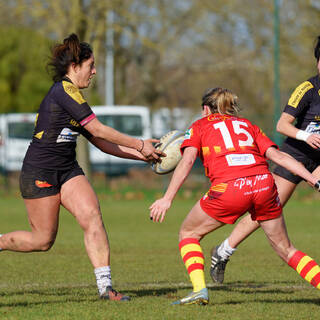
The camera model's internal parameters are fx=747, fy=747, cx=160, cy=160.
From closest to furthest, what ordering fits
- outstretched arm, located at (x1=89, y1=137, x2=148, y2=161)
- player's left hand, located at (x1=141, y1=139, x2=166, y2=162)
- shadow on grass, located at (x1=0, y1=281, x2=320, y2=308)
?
1. shadow on grass, located at (x1=0, y1=281, x2=320, y2=308)
2. player's left hand, located at (x1=141, y1=139, x2=166, y2=162)
3. outstretched arm, located at (x1=89, y1=137, x2=148, y2=161)

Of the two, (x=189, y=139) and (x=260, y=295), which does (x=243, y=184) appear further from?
(x=260, y=295)

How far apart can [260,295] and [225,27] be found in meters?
24.1

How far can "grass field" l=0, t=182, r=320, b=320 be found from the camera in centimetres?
604

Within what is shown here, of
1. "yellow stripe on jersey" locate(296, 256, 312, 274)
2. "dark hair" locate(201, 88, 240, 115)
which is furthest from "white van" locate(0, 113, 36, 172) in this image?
"yellow stripe on jersey" locate(296, 256, 312, 274)

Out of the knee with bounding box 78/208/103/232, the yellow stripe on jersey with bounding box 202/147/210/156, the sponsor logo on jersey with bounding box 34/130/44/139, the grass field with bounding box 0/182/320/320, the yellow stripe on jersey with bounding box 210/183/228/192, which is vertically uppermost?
the sponsor logo on jersey with bounding box 34/130/44/139

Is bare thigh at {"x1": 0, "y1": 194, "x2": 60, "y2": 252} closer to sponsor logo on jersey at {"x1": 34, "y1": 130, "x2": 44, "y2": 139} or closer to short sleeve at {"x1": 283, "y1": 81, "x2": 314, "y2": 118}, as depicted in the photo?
sponsor logo on jersey at {"x1": 34, "y1": 130, "x2": 44, "y2": 139}

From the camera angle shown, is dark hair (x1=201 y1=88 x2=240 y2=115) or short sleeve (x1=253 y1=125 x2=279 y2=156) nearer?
short sleeve (x1=253 y1=125 x2=279 y2=156)

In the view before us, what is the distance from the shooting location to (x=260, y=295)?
7.00 m

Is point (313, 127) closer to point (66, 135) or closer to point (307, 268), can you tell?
point (307, 268)

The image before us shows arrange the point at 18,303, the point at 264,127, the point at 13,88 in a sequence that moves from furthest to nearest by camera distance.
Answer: the point at 13,88
the point at 264,127
the point at 18,303

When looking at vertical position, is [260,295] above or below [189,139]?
below

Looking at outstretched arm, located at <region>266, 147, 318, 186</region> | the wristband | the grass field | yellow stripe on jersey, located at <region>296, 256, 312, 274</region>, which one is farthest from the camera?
the wristband

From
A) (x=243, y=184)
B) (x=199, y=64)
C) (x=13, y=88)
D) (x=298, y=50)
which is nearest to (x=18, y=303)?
(x=243, y=184)

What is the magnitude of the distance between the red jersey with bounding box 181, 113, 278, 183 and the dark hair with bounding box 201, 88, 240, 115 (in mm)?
102
